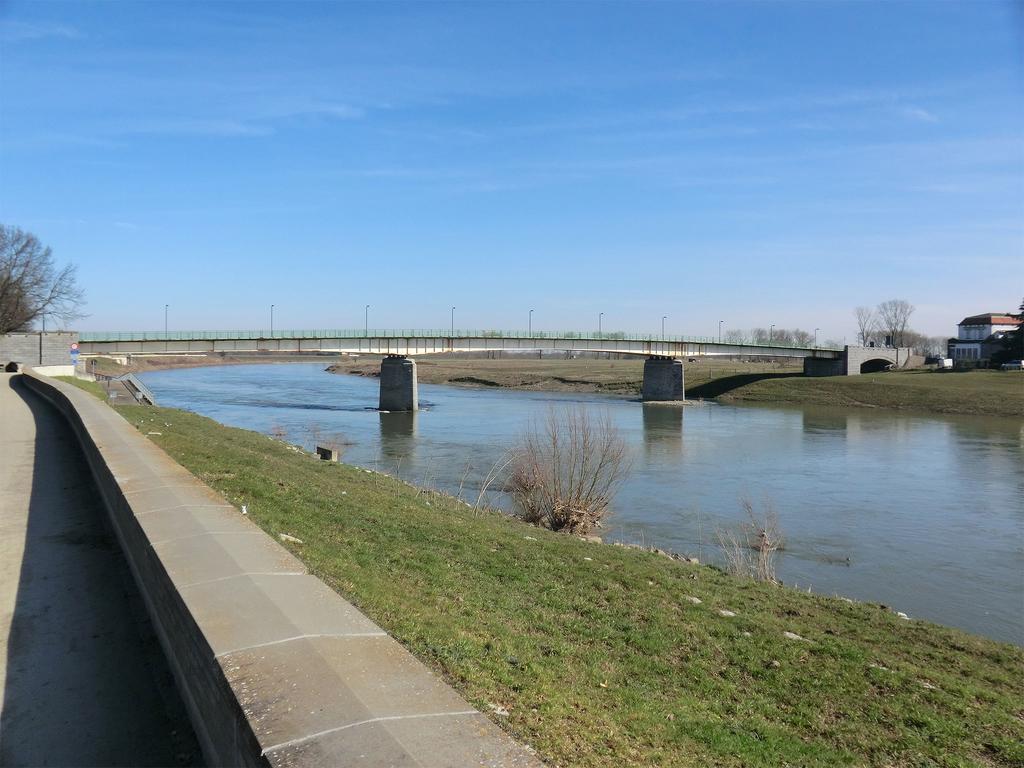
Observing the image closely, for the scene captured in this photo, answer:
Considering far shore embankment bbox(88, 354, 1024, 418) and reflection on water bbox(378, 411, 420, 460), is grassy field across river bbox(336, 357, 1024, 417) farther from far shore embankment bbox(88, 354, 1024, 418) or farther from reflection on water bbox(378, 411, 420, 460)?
reflection on water bbox(378, 411, 420, 460)

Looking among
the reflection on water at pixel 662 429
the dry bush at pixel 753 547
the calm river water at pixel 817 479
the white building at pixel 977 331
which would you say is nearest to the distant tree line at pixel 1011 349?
the white building at pixel 977 331

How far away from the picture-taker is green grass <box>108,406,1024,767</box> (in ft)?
19.5

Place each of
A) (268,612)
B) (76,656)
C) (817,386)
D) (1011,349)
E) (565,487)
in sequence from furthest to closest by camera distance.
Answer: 1. (1011,349)
2. (817,386)
3. (565,487)
4. (76,656)
5. (268,612)

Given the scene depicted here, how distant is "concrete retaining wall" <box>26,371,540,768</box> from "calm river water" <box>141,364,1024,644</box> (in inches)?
496

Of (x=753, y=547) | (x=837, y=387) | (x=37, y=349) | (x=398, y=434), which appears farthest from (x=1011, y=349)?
(x=37, y=349)

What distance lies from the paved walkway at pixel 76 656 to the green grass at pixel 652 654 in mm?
1794

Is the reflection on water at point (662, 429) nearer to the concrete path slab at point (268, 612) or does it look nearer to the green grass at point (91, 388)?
the green grass at point (91, 388)

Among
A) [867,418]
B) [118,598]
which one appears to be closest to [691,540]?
[118,598]

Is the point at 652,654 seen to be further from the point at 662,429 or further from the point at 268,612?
the point at 662,429

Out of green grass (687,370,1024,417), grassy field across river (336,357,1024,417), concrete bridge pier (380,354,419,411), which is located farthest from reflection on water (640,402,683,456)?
concrete bridge pier (380,354,419,411)

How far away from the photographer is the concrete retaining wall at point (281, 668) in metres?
3.72

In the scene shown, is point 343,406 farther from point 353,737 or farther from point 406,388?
point 353,737

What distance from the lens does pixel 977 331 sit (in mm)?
135875

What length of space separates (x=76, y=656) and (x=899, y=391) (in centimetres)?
7855
